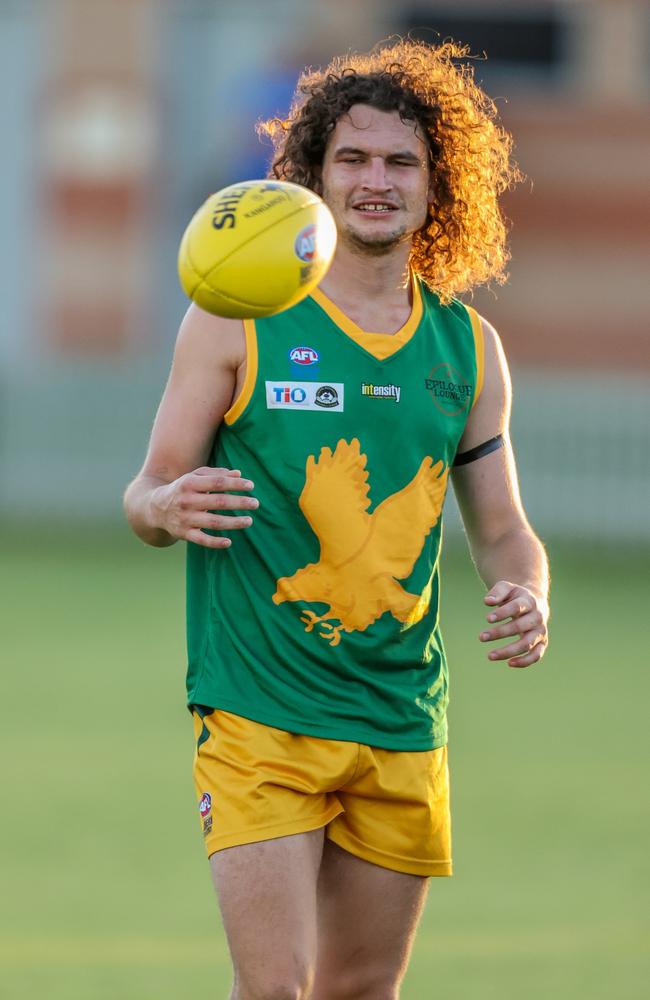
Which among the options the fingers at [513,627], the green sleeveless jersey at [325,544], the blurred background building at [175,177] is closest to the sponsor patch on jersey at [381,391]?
the green sleeveless jersey at [325,544]

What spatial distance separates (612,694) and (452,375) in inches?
298

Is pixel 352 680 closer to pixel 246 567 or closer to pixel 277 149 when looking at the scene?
pixel 246 567

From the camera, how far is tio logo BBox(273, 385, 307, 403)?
436 cm

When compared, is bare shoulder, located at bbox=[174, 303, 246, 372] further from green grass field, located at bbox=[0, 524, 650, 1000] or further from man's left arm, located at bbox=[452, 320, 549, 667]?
green grass field, located at bbox=[0, 524, 650, 1000]

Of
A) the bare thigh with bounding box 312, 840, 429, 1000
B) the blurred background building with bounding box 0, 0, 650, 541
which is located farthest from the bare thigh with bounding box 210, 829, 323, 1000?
the blurred background building with bounding box 0, 0, 650, 541

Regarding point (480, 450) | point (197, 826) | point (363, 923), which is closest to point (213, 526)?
point (480, 450)

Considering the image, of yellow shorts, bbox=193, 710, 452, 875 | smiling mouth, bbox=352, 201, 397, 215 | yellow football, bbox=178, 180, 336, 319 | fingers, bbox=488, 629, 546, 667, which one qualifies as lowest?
yellow shorts, bbox=193, 710, 452, 875

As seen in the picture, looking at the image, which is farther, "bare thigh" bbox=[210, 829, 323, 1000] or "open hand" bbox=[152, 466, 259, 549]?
"bare thigh" bbox=[210, 829, 323, 1000]

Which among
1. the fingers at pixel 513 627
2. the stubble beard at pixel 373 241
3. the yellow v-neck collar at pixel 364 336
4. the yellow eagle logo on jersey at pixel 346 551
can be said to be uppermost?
the stubble beard at pixel 373 241

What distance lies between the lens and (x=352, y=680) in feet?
14.5

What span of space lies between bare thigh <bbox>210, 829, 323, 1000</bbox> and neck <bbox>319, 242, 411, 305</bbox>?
4.38 feet

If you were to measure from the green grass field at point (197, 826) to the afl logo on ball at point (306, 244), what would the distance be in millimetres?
2903

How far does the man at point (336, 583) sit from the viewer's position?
4285 millimetres

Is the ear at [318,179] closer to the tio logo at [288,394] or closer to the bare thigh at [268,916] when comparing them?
the tio logo at [288,394]
